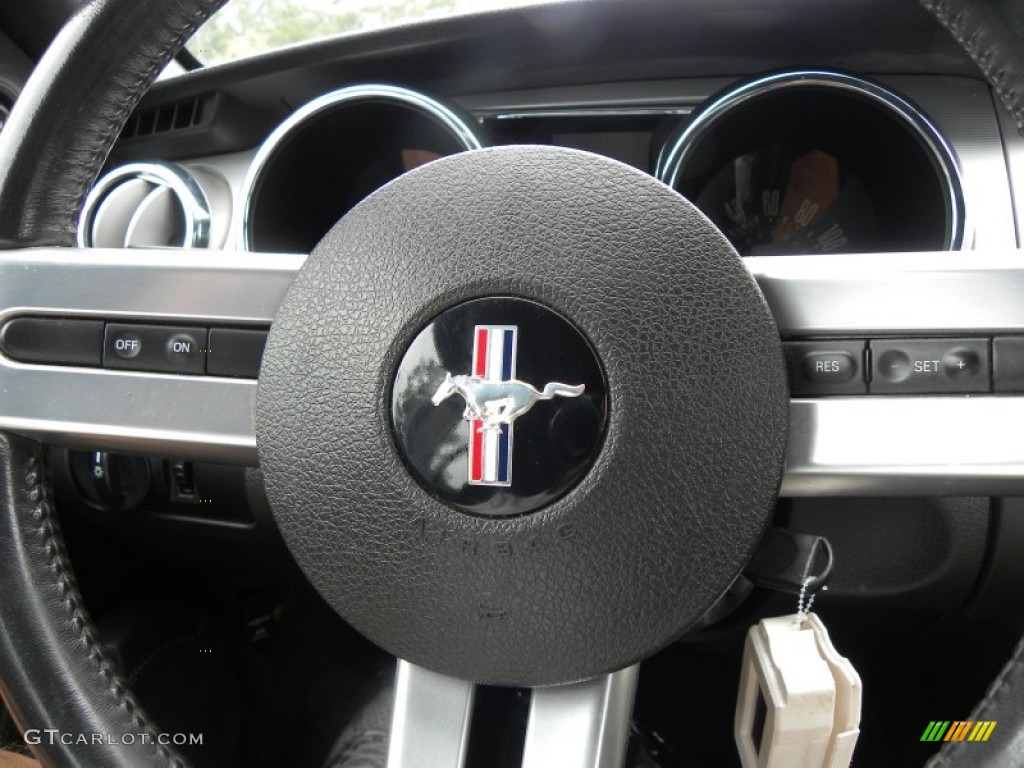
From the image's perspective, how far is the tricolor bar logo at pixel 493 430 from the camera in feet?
2.04

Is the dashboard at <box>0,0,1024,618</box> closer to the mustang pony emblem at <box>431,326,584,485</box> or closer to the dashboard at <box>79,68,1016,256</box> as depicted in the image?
the dashboard at <box>79,68,1016,256</box>

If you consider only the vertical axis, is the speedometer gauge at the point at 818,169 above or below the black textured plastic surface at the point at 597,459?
above

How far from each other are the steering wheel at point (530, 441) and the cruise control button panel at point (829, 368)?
0.02 meters

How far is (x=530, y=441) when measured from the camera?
62 centimetres

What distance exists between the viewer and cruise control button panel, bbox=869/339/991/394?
700 millimetres

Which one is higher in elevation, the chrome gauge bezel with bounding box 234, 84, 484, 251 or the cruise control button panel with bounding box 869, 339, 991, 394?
the chrome gauge bezel with bounding box 234, 84, 484, 251

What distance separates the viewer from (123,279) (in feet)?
2.71

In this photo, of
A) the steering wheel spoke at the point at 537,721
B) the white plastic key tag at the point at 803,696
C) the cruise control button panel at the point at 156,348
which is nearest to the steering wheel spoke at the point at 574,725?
the steering wheel spoke at the point at 537,721

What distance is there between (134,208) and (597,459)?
1.16 m

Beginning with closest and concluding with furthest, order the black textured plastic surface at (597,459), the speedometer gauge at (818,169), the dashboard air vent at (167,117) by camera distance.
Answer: the black textured plastic surface at (597,459) → the speedometer gauge at (818,169) → the dashboard air vent at (167,117)

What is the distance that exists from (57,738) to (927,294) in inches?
29.4

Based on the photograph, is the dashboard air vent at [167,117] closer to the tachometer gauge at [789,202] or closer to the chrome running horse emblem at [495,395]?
the tachometer gauge at [789,202]

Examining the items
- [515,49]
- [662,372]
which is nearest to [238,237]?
[515,49]

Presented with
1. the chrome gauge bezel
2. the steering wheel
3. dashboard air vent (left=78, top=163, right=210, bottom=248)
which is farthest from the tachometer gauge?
dashboard air vent (left=78, top=163, right=210, bottom=248)
